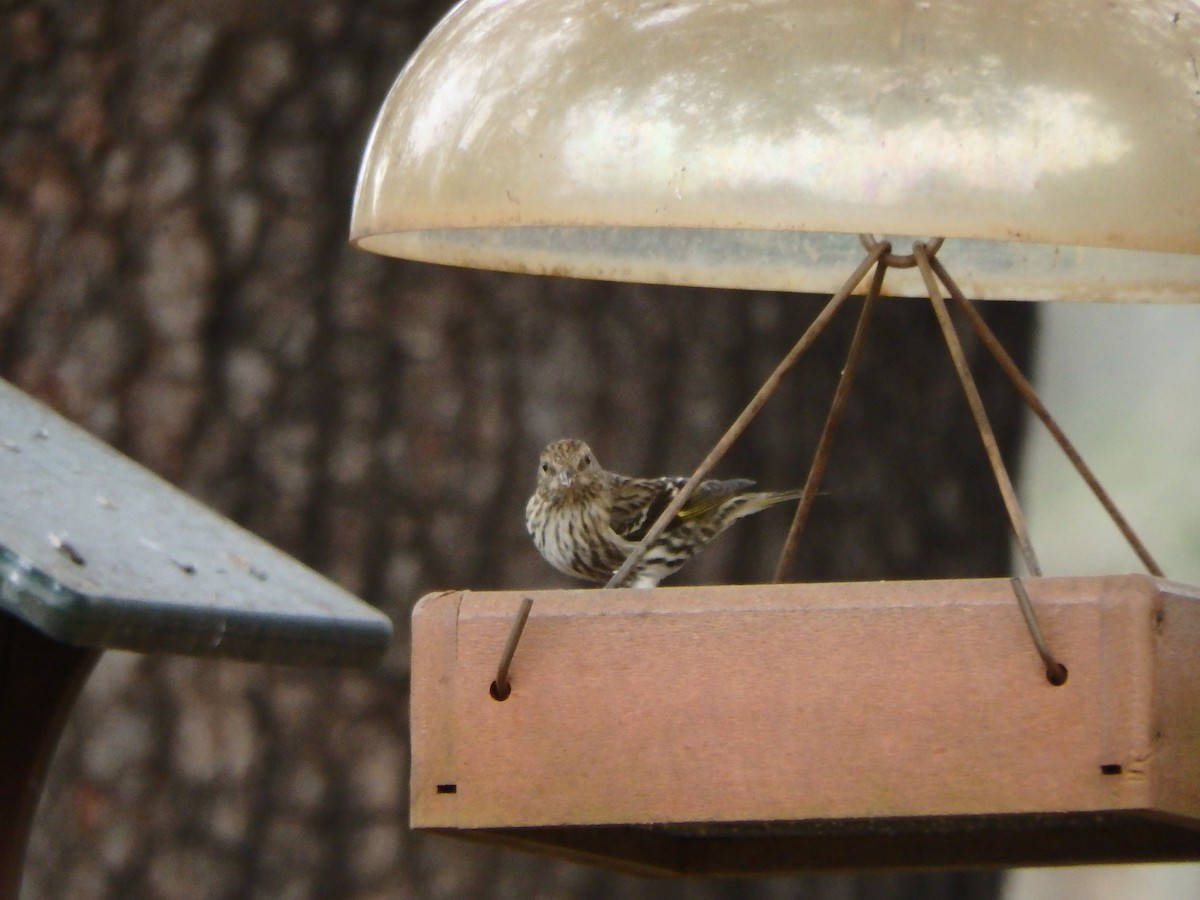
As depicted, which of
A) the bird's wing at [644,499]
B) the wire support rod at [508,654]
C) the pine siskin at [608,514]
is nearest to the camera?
the wire support rod at [508,654]

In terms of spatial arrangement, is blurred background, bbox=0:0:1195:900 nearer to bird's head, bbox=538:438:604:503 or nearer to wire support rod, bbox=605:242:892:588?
bird's head, bbox=538:438:604:503

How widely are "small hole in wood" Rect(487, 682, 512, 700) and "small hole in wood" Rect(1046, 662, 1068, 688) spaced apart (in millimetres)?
585

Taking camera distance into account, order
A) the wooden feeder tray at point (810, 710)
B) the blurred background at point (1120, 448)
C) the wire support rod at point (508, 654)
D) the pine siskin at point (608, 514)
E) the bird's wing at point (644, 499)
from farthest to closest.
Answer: the blurred background at point (1120, 448), the bird's wing at point (644, 499), the pine siskin at point (608, 514), the wire support rod at point (508, 654), the wooden feeder tray at point (810, 710)

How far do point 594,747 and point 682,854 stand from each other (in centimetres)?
61

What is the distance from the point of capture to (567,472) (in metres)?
4.36

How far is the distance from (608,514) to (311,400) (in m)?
0.66

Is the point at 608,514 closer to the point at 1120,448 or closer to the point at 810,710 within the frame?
the point at 810,710

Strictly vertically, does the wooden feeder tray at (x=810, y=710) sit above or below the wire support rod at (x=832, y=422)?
below

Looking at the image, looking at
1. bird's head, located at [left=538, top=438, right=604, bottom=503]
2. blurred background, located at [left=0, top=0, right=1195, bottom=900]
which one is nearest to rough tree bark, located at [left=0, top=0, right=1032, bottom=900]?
blurred background, located at [left=0, top=0, right=1195, bottom=900]

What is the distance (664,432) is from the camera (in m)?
4.63

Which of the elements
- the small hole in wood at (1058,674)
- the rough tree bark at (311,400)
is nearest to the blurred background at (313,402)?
the rough tree bark at (311,400)

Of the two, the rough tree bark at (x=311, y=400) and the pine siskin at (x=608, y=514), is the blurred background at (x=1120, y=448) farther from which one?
the pine siskin at (x=608, y=514)

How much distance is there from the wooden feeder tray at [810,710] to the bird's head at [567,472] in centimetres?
175

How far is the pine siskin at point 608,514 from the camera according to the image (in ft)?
14.0
